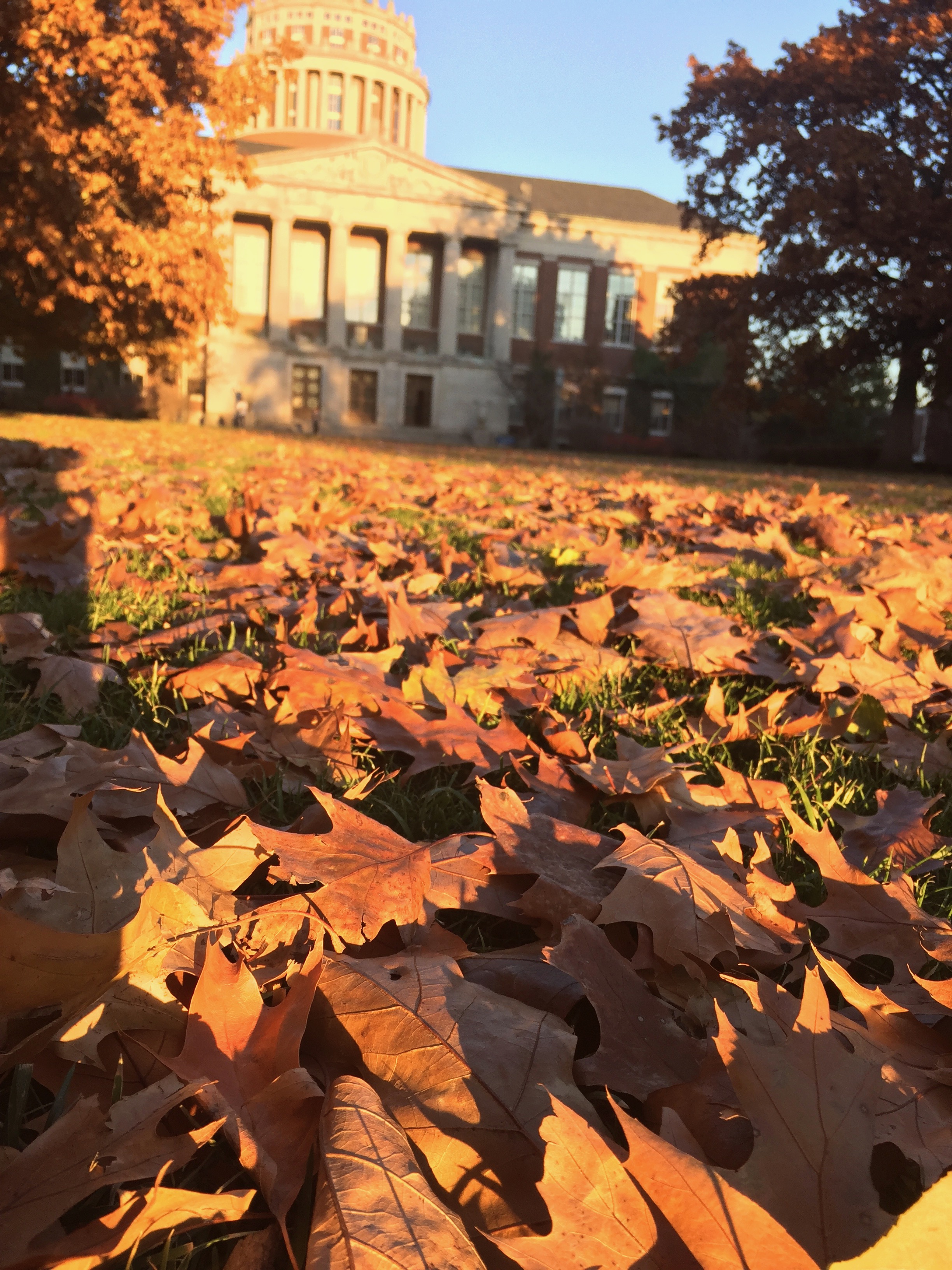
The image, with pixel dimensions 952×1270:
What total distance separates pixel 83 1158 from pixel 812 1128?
613mm

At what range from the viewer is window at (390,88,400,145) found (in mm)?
59531

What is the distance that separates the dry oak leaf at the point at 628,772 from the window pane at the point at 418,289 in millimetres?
43977

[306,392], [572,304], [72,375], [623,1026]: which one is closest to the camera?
[623,1026]

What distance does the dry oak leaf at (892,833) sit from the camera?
1.44 m

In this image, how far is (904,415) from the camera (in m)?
23.2

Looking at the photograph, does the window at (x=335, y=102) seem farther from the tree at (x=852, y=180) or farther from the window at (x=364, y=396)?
the tree at (x=852, y=180)

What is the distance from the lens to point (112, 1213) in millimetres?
671

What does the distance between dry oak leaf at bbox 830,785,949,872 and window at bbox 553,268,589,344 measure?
44.9 meters

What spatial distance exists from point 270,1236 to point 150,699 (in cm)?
137

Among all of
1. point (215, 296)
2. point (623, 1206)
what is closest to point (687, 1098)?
point (623, 1206)

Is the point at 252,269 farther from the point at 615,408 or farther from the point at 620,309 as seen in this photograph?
the point at 615,408

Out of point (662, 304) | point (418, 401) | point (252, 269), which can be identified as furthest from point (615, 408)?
point (252, 269)

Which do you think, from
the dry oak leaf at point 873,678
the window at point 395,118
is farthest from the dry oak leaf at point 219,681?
the window at point 395,118

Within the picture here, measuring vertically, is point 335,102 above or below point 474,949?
above
